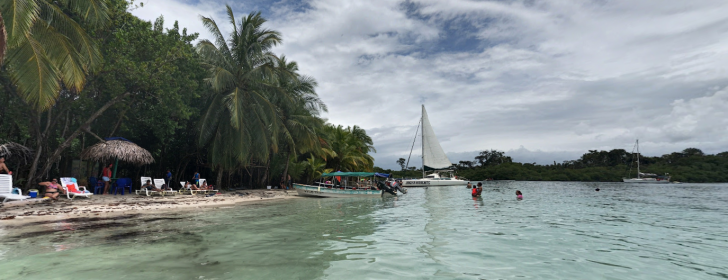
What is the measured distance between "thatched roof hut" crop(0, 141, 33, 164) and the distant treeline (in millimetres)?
60058

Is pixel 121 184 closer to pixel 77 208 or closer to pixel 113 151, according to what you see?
pixel 113 151

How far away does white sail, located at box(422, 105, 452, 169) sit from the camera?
1829 inches

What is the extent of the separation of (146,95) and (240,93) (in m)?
4.72

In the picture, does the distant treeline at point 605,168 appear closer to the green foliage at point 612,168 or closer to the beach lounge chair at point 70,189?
the green foliage at point 612,168

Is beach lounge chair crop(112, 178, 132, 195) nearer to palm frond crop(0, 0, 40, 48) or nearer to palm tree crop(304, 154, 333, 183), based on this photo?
palm frond crop(0, 0, 40, 48)

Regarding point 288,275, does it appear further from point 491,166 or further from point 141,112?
point 491,166

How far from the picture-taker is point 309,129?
1034 inches

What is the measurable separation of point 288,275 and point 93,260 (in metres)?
3.30

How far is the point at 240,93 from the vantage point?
19797 mm

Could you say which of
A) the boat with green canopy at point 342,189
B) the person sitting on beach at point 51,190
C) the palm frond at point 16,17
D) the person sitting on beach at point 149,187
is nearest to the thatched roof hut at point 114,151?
the person sitting on beach at point 149,187

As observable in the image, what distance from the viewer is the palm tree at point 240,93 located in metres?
19.9

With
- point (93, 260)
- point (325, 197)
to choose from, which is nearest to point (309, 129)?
point (325, 197)

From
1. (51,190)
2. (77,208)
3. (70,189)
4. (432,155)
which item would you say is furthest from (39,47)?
(432,155)

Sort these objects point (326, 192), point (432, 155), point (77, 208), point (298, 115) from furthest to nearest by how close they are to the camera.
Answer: point (432, 155)
point (298, 115)
point (326, 192)
point (77, 208)
